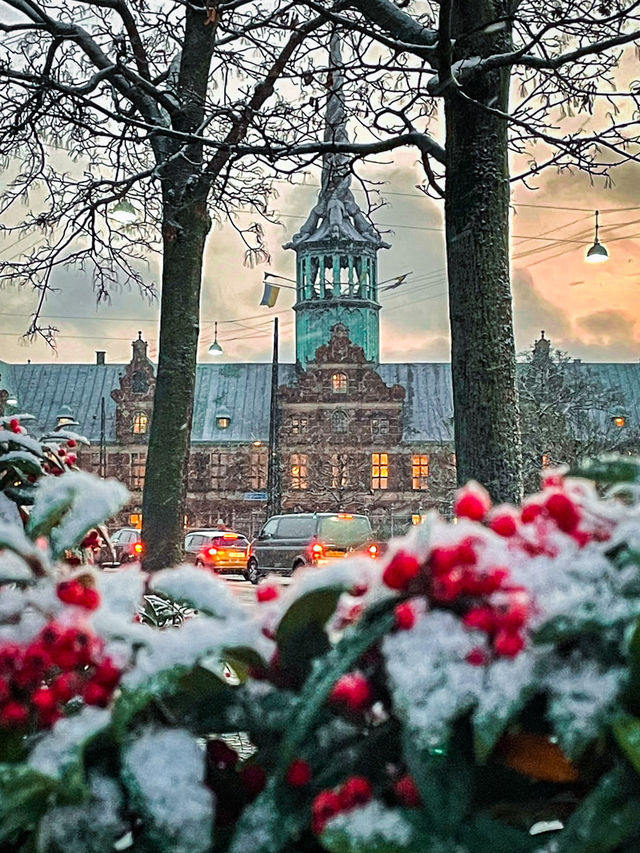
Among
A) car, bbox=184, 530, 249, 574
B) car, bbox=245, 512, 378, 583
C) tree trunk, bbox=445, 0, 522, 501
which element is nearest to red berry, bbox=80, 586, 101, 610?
tree trunk, bbox=445, 0, 522, 501

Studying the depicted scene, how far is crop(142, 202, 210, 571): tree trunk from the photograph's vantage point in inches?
257

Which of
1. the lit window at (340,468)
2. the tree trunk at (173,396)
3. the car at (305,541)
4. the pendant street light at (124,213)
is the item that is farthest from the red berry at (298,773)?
the lit window at (340,468)

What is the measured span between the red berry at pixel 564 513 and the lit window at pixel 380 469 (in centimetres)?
4464

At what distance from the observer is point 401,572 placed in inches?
41.3

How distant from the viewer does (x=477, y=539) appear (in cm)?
108

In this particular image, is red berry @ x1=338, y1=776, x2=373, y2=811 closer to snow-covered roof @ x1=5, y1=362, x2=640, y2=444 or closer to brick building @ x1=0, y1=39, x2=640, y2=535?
brick building @ x1=0, y1=39, x2=640, y2=535

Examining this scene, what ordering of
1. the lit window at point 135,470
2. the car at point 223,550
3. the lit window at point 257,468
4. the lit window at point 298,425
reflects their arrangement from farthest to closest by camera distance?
the lit window at point 135,470
the lit window at point 257,468
the lit window at point 298,425
the car at point 223,550

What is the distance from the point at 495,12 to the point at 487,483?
6.40ft

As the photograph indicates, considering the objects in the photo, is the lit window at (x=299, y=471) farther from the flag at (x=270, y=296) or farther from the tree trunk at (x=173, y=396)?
the tree trunk at (x=173, y=396)

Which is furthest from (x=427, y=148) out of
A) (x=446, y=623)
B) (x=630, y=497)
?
(x=446, y=623)

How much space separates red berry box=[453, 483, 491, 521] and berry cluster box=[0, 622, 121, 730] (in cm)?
42

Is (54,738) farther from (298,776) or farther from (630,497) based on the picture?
(630,497)

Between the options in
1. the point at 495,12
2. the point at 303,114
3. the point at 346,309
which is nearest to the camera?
the point at 495,12

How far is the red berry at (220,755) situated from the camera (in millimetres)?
1231
